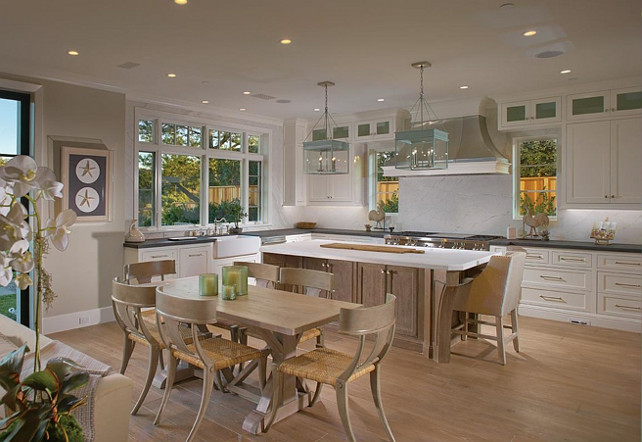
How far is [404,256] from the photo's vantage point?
4.31m

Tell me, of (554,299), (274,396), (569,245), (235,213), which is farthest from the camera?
(235,213)

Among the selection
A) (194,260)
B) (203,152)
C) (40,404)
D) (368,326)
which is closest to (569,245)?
(368,326)

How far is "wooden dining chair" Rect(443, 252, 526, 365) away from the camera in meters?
4.01

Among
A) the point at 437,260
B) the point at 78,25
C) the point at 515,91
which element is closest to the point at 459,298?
the point at 437,260

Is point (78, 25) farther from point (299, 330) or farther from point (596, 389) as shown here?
point (596, 389)

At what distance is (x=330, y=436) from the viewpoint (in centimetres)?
281

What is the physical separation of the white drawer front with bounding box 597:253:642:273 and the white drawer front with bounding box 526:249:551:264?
1.70 feet

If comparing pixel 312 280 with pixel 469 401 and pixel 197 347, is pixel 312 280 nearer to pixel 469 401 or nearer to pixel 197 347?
pixel 197 347

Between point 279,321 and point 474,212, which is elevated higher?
point 474,212

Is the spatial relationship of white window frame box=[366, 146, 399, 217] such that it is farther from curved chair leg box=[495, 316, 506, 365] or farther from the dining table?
the dining table

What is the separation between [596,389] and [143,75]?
16.5ft

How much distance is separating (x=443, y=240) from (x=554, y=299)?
1.41 meters

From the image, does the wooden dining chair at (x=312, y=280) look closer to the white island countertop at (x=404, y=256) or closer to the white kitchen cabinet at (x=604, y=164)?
the white island countertop at (x=404, y=256)

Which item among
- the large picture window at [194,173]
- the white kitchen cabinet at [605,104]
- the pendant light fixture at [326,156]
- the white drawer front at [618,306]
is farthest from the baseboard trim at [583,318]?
the large picture window at [194,173]
